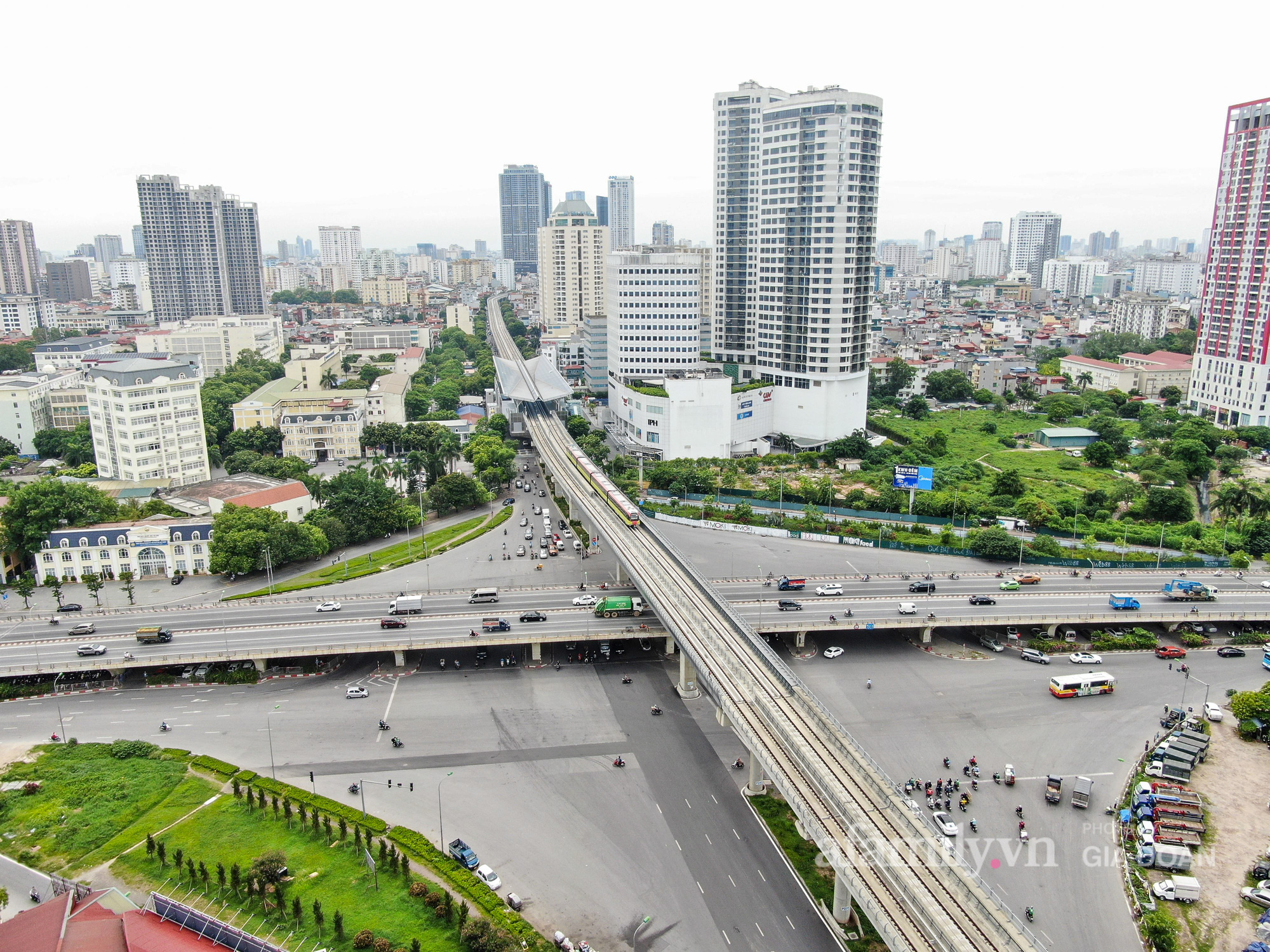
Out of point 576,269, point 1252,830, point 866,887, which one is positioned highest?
point 576,269

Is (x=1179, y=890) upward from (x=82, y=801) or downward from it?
downward

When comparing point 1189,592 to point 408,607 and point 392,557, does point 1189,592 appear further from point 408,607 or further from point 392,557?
point 392,557

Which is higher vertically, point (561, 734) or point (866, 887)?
point (866, 887)

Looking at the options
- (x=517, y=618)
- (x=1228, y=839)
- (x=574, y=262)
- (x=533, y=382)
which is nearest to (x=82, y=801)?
(x=517, y=618)

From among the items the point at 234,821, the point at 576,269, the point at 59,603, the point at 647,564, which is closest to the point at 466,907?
the point at 234,821

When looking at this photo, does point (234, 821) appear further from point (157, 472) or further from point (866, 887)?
point (157, 472)

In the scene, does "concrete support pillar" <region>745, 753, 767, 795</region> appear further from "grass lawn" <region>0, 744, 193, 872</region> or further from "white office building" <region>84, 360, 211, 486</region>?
"white office building" <region>84, 360, 211, 486</region>

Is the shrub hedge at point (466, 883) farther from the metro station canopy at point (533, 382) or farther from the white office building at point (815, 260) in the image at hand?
the metro station canopy at point (533, 382)
